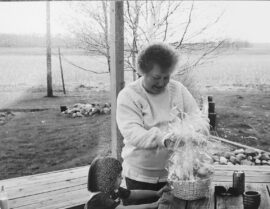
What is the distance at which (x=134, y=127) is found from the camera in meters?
1.96

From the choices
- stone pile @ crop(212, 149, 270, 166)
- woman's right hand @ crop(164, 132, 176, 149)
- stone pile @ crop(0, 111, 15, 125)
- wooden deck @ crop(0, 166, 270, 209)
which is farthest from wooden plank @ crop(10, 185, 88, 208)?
stone pile @ crop(212, 149, 270, 166)

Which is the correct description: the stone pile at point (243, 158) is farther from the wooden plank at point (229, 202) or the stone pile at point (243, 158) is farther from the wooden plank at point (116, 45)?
the wooden plank at point (229, 202)

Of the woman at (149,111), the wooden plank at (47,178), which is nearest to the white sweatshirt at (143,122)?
the woman at (149,111)

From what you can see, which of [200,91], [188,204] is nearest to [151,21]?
[200,91]

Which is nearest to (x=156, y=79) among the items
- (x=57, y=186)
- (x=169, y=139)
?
(x=169, y=139)

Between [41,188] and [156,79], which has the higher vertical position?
[156,79]

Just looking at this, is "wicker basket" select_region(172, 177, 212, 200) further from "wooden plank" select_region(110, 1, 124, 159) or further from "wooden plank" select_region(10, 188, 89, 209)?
"wooden plank" select_region(110, 1, 124, 159)

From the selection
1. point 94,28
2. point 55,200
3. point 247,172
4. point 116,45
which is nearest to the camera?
point 55,200

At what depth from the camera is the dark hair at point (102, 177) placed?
1.89 m

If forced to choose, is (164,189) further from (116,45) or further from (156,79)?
(116,45)

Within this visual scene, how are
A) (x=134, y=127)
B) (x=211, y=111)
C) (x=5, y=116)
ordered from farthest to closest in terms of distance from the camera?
1. (x=211, y=111)
2. (x=5, y=116)
3. (x=134, y=127)

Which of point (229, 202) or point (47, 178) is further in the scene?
point (47, 178)

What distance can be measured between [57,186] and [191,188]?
6.18ft

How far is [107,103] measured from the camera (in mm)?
4387
